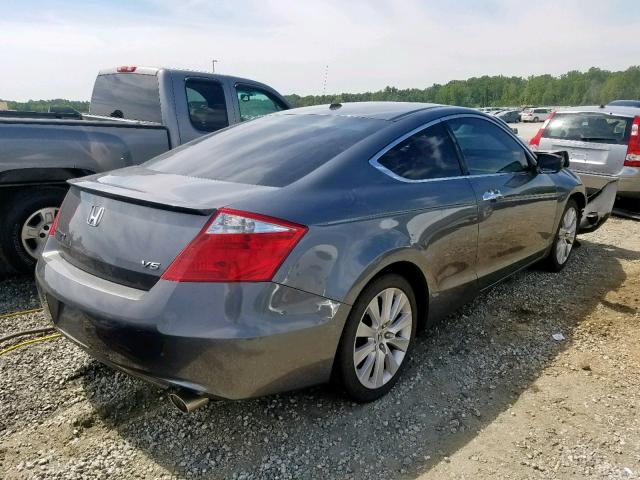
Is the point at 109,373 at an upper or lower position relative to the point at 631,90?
lower

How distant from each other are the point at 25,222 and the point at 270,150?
8.63 feet

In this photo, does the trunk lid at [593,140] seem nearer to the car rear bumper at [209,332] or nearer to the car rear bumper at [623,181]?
the car rear bumper at [623,181]

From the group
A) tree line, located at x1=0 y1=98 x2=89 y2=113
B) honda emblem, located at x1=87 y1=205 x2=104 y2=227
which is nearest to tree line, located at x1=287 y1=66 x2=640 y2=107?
tree line, located at x1=0 y1=98 x2=89 y2=113

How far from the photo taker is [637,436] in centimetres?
258

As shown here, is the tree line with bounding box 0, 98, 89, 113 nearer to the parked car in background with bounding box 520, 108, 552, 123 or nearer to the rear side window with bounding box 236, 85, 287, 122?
the rear side window with bounding box 236, 85, 287, 122

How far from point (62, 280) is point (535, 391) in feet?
8.60

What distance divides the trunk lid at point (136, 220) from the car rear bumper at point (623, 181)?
642 centimetres

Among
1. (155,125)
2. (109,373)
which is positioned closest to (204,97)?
(155,125)

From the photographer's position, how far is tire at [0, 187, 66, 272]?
4.25 m

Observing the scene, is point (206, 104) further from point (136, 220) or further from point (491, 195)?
point (136, 220)

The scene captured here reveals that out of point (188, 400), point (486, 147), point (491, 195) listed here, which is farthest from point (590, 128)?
point (188, 400)

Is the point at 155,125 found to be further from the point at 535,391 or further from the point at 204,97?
the point at 535,391

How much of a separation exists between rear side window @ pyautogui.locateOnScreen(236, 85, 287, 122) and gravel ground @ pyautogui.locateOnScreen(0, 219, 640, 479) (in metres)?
3.39

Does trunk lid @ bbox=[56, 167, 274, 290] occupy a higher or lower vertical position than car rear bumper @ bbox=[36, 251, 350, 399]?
higher
